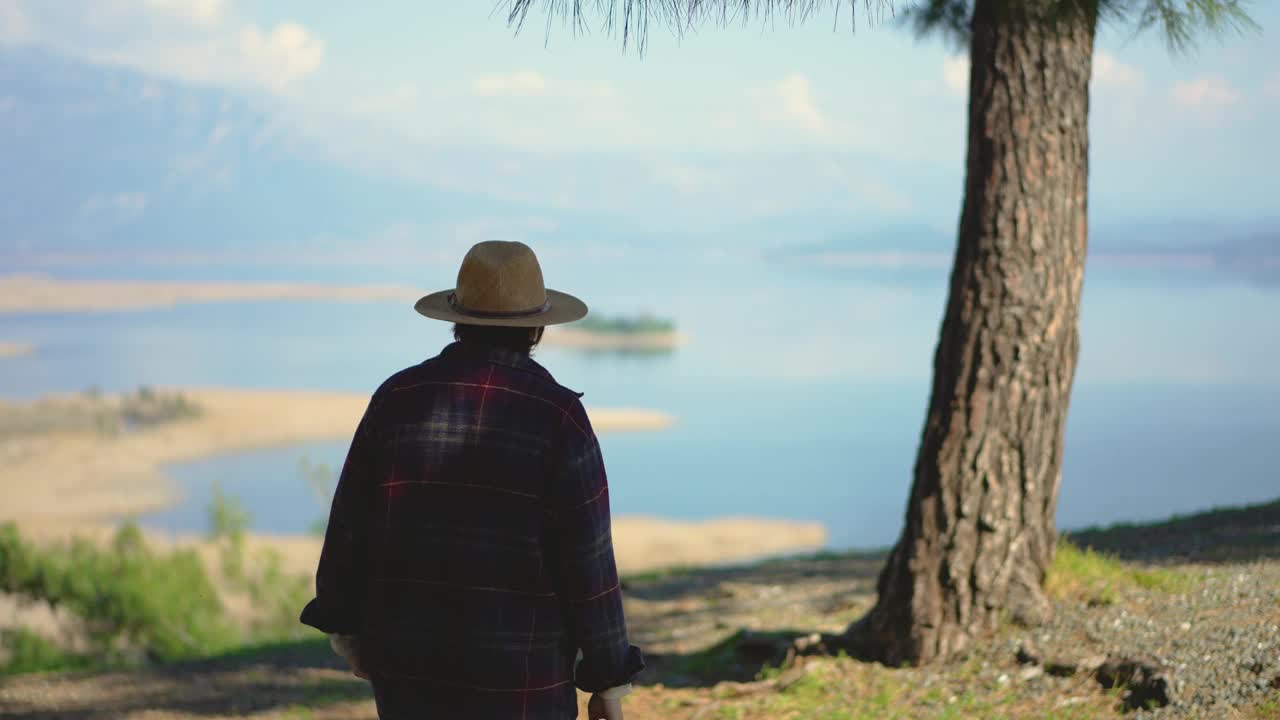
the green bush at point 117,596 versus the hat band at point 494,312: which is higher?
the hat band at point 494,312

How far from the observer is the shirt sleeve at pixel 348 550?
2383 millimetres

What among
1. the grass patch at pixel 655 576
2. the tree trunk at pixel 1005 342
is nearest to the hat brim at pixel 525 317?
the tree trunk at pixel 1005 342

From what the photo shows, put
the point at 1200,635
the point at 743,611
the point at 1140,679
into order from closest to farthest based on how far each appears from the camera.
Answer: the point at 1140,679
the point at 1200,635
the point at 743,611

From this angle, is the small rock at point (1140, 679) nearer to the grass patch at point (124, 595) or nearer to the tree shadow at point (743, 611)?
the tree shadow at point (743, 611)

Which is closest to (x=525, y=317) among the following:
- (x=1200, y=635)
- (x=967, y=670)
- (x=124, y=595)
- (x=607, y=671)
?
(x=607, y=671)

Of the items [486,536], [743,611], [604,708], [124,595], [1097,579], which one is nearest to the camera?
[486,536]

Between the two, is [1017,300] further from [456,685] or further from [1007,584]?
[456,685]

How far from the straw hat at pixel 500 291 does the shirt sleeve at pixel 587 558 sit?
24cm

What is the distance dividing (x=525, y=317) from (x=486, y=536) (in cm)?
46

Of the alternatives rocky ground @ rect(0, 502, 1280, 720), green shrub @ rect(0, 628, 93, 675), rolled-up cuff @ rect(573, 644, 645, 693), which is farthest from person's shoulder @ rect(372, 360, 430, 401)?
green shrub @ rect(0, 628, 93, 675)

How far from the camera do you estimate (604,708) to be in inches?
93.2

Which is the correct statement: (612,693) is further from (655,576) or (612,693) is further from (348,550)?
(655,576)

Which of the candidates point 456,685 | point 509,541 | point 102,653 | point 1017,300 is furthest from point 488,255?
point 102,653

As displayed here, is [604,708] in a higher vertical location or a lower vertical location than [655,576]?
higher
